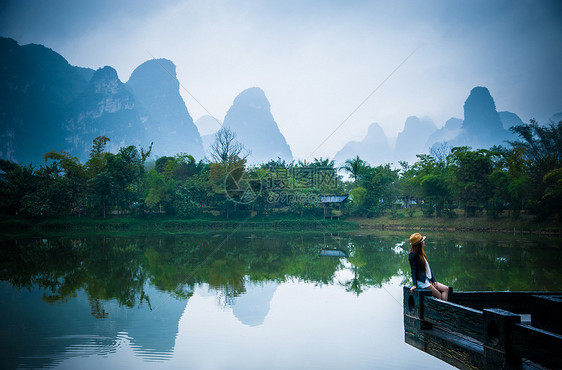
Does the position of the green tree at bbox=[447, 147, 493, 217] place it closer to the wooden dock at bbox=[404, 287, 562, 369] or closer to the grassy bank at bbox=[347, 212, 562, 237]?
the grassy bank at bbox=[347, 212, 562, 237]

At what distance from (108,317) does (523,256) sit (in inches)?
485

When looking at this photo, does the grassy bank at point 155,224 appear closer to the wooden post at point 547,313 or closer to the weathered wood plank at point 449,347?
the weathered wood plank at point 449,347

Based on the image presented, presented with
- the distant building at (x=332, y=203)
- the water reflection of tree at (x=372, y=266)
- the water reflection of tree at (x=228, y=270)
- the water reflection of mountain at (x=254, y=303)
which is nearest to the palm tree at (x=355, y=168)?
the distant building at (x=332, y=203)

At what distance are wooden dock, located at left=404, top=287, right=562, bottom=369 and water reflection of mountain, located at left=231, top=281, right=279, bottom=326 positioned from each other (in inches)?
107

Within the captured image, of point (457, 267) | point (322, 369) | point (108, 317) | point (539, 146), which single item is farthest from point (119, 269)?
point (539, 146)

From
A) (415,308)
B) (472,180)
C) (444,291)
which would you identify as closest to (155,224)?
(472,180)

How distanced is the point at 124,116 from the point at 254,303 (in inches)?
5205

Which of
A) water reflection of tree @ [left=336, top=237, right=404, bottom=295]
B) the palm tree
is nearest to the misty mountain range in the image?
the palm tree

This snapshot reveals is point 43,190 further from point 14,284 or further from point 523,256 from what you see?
point 523,256

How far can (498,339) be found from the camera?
2148mm

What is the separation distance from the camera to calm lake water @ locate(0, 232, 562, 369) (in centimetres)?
402

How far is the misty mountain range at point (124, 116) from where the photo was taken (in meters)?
95.3

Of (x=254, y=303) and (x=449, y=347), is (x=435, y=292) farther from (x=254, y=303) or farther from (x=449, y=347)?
(x=254, y=303)

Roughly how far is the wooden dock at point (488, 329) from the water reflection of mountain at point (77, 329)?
290cm
